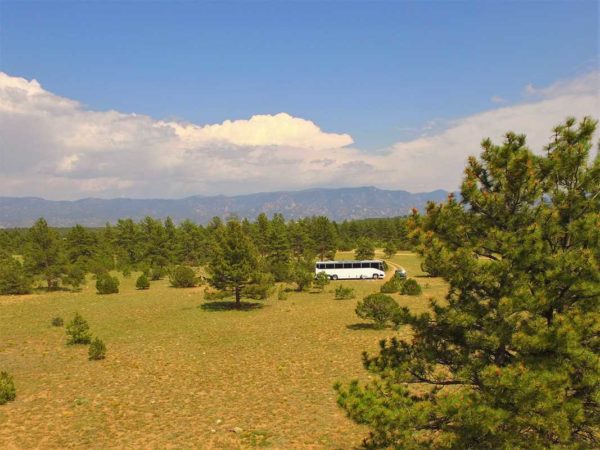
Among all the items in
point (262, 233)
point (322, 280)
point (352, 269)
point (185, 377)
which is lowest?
point (352, 269)

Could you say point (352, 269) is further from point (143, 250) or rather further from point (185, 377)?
point (185, 377)

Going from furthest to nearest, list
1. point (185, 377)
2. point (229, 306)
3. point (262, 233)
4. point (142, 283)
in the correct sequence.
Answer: point (262, 233)
point (142, 283)
point (229, 306)
point (185, 377)

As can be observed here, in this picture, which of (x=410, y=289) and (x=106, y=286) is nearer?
(x=410, y=289)

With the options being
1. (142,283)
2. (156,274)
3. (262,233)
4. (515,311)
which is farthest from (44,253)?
(515,311)

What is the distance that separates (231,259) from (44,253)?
82.7ft

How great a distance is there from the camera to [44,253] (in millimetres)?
43969

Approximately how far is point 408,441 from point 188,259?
81.0 metres

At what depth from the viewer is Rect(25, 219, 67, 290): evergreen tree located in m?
43.6

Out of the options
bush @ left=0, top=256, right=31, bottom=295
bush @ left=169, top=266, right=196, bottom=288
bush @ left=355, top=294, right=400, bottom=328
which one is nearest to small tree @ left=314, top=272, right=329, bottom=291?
bush @ left=169, top=266, right=196, bottom=288

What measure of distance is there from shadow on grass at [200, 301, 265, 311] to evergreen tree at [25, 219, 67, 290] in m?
20.1

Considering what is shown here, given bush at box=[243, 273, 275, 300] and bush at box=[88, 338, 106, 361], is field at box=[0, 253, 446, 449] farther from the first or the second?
bush at box=[243, 273, 275, 300]

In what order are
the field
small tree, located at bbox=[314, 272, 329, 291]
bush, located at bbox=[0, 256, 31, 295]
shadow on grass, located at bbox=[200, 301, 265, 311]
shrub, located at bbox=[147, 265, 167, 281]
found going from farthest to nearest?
shrub, located at bbox=[147, 265, 167, 281], small tree, located at bbox=[314, 272, 329, 291], bush, located at bbox=[0, 256, 31, 295], shadow on grass, located at bbox=[200, 301, 265, 311], the field

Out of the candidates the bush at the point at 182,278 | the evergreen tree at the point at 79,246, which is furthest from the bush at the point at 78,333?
the evergreen tree at the point at 79,246

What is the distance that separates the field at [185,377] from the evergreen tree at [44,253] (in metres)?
9.60
